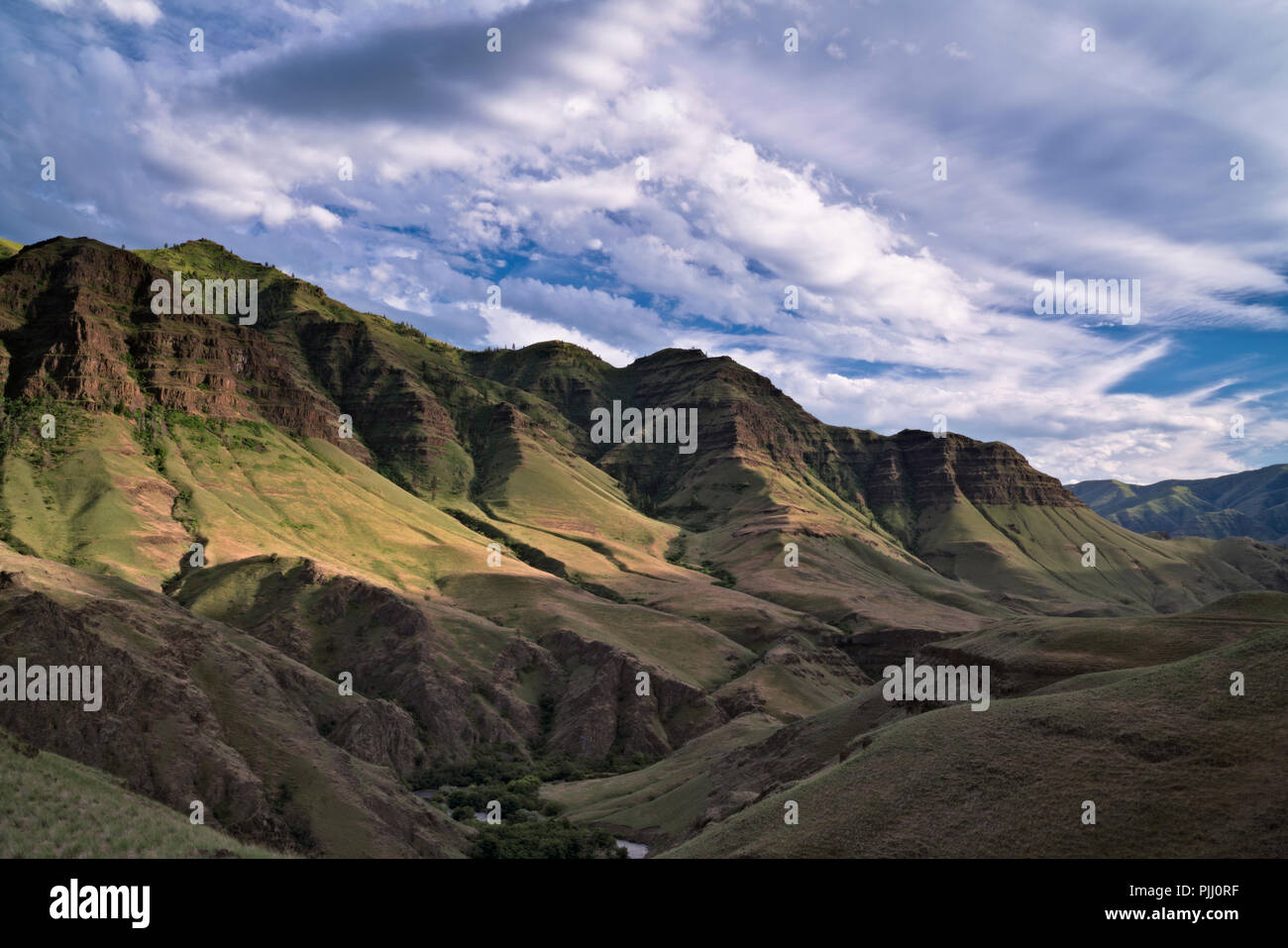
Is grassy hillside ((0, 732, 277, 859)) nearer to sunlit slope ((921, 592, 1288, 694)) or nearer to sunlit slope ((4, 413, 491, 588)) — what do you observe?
sunlit slope ((921, 592, 1288, 694))

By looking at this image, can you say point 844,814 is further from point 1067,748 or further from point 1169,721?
point 1169,721

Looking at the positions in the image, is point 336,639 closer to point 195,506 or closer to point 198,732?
point 195,506

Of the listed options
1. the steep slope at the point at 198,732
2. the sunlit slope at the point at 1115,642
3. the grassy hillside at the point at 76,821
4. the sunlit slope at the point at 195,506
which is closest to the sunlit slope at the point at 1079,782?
the sunlit slope at the point at 1115,642

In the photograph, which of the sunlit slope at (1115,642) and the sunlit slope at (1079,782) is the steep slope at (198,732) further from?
the sunlit slope at (1115,642)

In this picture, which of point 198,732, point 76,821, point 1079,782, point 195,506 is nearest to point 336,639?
point 195,506

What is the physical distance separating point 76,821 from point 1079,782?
40.5 meters

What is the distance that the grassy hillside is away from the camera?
27656 mm

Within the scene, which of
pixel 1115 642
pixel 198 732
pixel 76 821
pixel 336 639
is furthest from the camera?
pixel 336 639

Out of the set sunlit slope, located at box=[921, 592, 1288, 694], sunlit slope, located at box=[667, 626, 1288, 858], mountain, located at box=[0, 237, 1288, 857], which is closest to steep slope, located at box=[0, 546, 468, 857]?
mountain, located at box=[0, 237, 1288, 857]

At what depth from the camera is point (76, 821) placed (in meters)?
30.2

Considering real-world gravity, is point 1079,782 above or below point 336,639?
below

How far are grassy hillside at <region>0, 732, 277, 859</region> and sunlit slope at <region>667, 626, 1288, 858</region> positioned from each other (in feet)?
75.3
